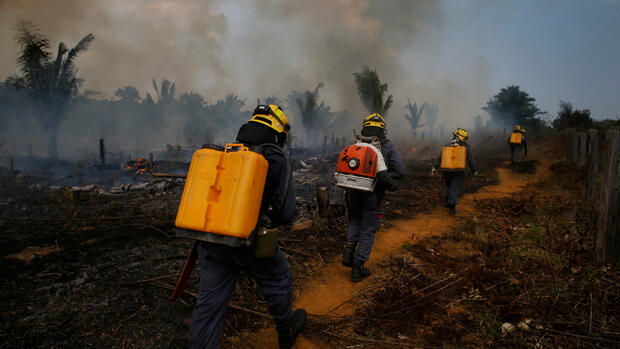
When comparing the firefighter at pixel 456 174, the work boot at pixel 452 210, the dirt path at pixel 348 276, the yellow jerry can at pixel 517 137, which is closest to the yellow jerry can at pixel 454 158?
the firefighter at pixel 456 174

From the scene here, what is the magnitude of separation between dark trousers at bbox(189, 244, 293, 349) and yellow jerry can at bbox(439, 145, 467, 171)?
5652 mm

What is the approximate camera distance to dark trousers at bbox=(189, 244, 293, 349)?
202 cm

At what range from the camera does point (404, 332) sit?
2625mm

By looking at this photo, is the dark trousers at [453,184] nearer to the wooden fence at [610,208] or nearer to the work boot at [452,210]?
the work boot at [452,210]

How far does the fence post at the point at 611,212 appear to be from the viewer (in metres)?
3.22

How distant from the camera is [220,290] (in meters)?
2.09

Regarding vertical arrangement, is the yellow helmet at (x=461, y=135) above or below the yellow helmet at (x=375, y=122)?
above

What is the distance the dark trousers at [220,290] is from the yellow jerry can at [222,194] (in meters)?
0.37

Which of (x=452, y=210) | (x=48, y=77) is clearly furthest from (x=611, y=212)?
(x=48, y=77)

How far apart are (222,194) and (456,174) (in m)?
6.45

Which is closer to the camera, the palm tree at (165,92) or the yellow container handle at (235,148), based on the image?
the yellow container handle at (235,148)

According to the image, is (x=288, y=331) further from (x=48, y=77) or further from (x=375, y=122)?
(x=48, y=77)

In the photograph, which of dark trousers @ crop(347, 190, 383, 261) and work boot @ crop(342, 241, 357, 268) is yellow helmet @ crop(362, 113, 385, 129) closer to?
dark trousers @ crop(347, 190, 383, 261)

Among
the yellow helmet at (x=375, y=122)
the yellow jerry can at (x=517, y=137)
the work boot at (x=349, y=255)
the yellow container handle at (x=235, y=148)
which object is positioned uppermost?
the yellow jerry can at (x=517, y=137)
